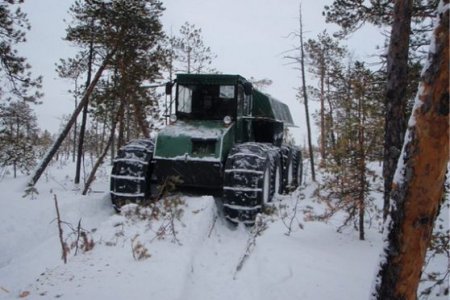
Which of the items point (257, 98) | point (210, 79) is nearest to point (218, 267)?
point (210, 79)

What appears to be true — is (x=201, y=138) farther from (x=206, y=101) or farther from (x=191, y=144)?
(x=206, y=101)

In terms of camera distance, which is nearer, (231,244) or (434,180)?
(434,180)

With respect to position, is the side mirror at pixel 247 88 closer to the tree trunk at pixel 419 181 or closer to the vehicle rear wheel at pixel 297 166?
the vehicle rear wheel at pixel 297 166

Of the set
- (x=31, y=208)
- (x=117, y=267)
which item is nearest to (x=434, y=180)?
(x=117, y=267)

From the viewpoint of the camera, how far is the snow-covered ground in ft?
14.9

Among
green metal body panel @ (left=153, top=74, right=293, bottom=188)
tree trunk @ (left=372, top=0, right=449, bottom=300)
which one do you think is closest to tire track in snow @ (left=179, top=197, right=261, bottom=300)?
green metal body panel @ (left=153, top=74, right=293, bottom=188)

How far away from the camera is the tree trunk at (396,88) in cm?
642

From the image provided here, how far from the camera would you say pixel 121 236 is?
20.2 feet

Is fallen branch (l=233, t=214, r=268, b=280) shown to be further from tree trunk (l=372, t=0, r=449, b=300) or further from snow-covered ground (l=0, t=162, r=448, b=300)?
tree trunk (l=372, t=0, r=449, b=300)

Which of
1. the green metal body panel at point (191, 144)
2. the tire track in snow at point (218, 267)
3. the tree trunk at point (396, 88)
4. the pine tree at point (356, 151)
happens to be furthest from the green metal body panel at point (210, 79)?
the tree trunk at point (396, 88)

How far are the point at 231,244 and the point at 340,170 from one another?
251 centimetres

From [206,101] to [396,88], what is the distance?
4.69 meters

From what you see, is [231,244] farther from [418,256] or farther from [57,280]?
[418,256]

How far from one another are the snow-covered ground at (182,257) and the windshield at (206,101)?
255 centimetres
